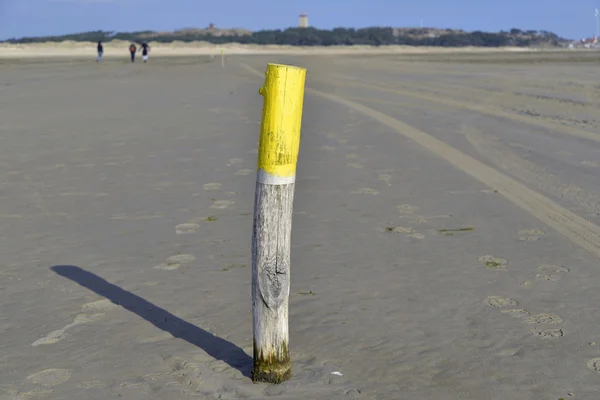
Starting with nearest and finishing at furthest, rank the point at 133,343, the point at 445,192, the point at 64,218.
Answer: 1. the point at 133,343
2. the point at 64,218
3. the point at 445,192

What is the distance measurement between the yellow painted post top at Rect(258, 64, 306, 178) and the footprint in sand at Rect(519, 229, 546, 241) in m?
2.97

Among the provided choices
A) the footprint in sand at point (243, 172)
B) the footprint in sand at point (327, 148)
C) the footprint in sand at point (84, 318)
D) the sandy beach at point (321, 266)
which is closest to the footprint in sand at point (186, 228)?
the sandy beach at point (321, 266)

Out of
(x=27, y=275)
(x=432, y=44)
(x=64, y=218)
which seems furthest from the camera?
(x=432, y=44)

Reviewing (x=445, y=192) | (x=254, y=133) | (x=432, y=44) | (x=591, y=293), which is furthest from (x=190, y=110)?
(x=432, y=44)

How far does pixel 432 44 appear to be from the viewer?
130 m

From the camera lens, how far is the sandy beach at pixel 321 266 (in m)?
3.46

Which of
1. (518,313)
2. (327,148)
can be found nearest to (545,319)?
(518,313)

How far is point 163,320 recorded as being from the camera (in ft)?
13.5

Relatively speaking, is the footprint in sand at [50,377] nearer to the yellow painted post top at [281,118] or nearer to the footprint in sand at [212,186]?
the yellow painted post top at [281,118]

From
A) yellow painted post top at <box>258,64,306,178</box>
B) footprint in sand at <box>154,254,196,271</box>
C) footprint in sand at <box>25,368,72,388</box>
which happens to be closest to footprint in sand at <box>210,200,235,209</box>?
footprint in sand at <box>154,254,196,271</box>

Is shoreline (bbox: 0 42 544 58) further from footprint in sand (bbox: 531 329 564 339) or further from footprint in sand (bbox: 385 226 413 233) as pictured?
footprint in sand (bbox: 531 329 564 339)

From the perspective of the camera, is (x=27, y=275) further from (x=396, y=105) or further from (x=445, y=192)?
(x=396, y=105)

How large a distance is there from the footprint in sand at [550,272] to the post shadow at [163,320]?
2127 millimetres

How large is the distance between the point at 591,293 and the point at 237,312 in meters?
2.10
